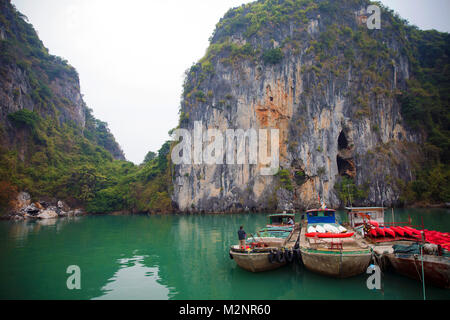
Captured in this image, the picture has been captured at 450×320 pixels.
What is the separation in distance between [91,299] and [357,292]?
24.2ft

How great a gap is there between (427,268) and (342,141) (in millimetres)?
36268

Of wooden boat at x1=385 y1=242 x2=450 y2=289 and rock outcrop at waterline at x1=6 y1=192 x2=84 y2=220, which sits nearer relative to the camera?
wooden boat at x1=385 y1=242 x2=450 y2=289

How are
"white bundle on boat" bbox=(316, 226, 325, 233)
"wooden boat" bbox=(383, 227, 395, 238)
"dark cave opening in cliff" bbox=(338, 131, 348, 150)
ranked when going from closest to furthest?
"wooden boat" bbox=(383, 227, 395, 238), "white bundle on boat" bbox=(316, 226, 325, 233), "dark cave opening in cliff" bbox=(338, 131, 348, 150)

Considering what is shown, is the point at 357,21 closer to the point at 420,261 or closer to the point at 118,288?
the point at 420,261

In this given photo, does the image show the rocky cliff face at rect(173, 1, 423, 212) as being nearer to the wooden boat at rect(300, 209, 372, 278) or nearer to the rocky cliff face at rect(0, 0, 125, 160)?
the wooden boat at rect(300, 209, 372, 278)

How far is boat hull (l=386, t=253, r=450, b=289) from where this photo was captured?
6.42m

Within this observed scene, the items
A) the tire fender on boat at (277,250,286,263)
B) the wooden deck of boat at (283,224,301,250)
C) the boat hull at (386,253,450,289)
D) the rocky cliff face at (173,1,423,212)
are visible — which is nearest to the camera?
the boat hull at (386,253,450,289)

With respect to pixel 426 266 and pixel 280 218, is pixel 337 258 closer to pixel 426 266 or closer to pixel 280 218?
pixel 426 266

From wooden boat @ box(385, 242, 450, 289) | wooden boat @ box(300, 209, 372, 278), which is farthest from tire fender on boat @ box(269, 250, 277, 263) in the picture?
wooden boat @ box(385, 242, 450, 289)

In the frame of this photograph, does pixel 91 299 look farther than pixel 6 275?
No

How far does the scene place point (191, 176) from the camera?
1559 inches

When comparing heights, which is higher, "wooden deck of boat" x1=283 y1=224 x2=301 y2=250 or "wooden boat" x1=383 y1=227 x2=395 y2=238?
"wooden boat" x1=383 y1=227 x2=395 y2=238

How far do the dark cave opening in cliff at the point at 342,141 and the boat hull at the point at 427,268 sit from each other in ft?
114
